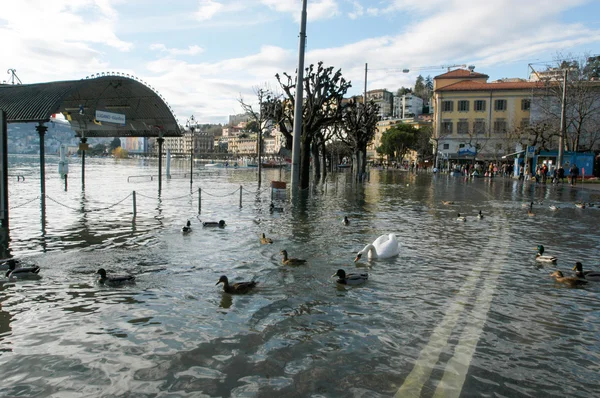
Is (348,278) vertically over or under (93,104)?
under

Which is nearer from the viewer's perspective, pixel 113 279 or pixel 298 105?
pixel 113 279

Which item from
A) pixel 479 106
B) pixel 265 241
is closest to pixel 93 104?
pixel 265 241

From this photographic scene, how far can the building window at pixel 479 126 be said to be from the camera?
7781 centimetres

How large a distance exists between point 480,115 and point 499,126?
3566 millimetres

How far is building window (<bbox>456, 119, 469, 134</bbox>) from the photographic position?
7931 cm

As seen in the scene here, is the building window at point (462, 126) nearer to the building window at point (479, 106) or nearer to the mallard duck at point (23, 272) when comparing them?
the building window at point (479, 106)

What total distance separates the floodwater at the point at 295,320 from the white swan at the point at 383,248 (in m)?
0.31

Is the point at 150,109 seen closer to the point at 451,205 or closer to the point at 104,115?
the point at 104,115

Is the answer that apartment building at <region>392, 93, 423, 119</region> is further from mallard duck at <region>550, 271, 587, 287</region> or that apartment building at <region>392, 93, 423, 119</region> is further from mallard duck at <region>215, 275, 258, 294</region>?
mallard duck at <region>215, 275, 258, 294</region>

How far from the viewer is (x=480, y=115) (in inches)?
3108

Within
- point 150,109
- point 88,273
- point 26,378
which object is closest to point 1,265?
point 88,273

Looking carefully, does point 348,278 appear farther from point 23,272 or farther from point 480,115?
point 480,115

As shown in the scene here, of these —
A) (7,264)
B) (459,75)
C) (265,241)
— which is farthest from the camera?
(459,75)

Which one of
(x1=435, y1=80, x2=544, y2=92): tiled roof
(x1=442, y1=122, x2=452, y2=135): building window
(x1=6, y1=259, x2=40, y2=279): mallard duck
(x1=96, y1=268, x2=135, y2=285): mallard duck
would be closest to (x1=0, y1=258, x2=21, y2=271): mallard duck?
(x1=6, y1=259, x2=40, y2=279): mallard duck
